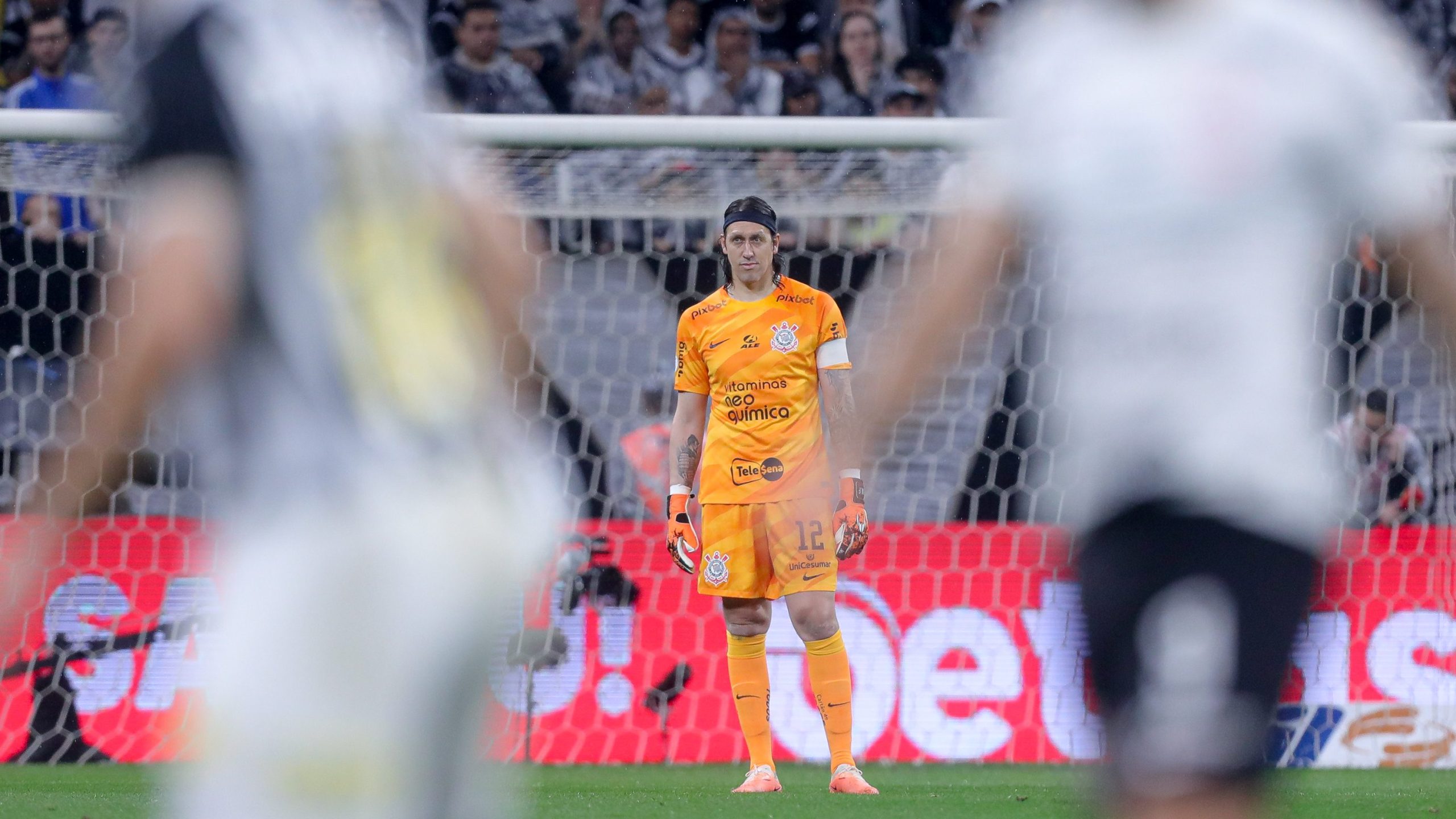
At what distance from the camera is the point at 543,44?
9.88 meters

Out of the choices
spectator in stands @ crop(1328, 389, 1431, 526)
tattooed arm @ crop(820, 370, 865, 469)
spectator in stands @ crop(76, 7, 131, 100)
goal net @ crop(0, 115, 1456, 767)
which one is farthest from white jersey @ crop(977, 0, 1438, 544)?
spectator in stands @ crop(76, 7, 131, 100)

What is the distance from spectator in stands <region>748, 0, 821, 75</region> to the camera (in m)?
9.99

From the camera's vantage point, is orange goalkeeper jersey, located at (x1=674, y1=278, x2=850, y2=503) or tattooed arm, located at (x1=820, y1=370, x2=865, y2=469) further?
orange goalkeeper jersey, located at (x1=674, y1=278, x2=850, y2=503)

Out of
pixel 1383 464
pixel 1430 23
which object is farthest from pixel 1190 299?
pixel 1430 23

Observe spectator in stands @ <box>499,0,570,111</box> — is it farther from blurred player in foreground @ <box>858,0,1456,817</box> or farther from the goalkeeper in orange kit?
blurred player in foreground @ <box>858,0,1456,817</box>

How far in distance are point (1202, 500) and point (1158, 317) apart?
223 millimetres

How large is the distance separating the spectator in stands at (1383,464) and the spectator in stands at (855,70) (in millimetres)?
3255

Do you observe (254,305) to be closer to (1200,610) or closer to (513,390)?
(1200,610)

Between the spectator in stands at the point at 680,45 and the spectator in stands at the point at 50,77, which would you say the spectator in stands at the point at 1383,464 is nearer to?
the spectator in stands at the point at 680,45

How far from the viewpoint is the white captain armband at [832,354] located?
6031 mm

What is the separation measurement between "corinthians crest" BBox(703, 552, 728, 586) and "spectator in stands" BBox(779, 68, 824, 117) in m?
3.92

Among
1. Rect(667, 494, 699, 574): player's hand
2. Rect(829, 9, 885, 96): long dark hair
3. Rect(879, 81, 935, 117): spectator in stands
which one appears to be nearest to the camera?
Rect(667, 494, 699, 574): player's hand

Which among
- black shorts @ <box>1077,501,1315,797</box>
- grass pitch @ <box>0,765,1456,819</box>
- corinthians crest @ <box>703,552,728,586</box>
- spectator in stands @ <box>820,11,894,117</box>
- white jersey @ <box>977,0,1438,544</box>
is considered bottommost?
grass pitch @ <box>0,765,1456,819</box>

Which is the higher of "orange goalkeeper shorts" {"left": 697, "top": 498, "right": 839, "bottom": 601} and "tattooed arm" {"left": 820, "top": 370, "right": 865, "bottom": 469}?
"tattooed arm" {"left": 820, "top": 370, "right": 865, "bottom": 469}
